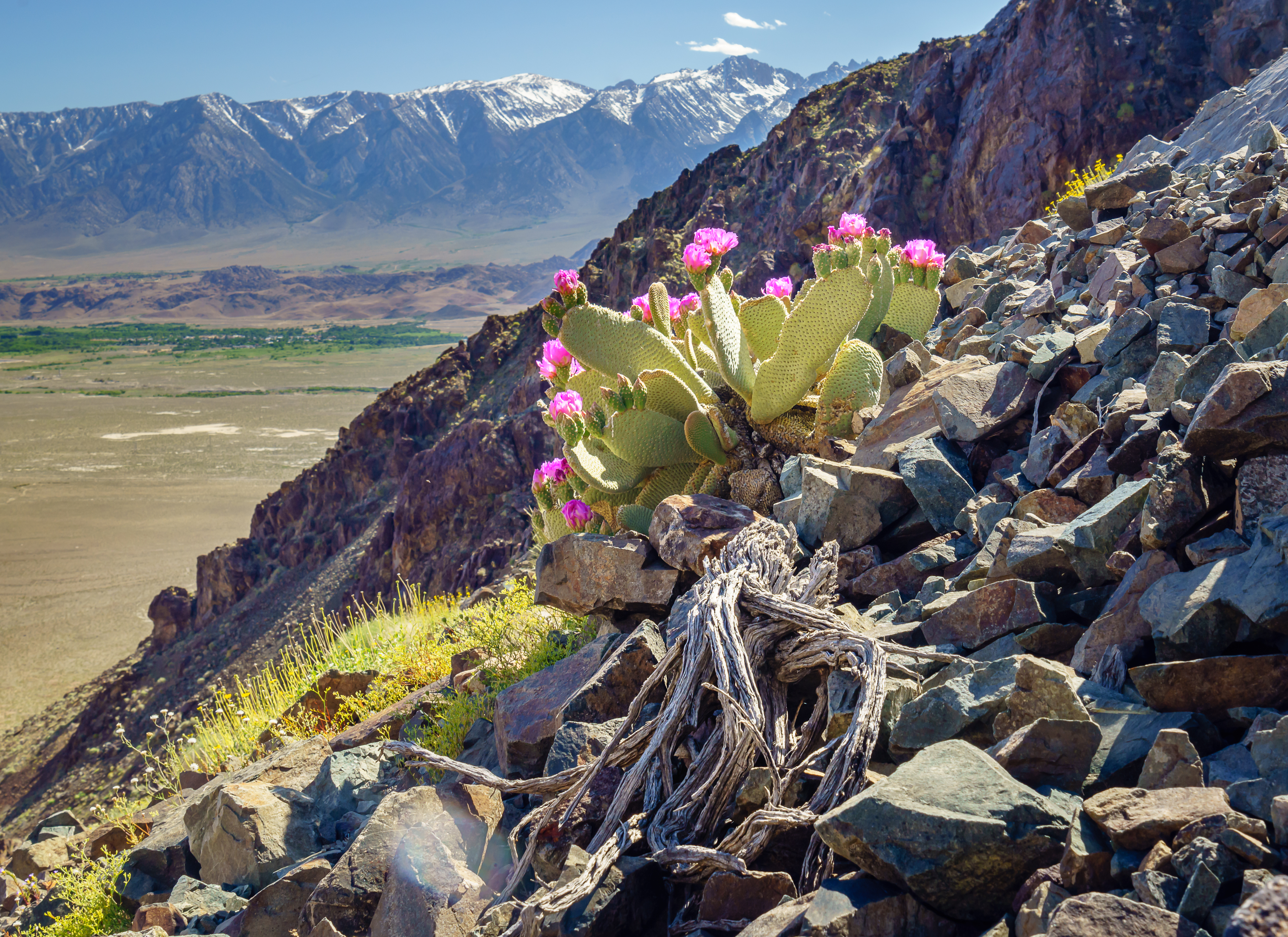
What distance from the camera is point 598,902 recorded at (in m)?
1.92

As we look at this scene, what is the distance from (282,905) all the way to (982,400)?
3360 millimetres

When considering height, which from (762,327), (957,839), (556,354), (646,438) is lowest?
(957,839)

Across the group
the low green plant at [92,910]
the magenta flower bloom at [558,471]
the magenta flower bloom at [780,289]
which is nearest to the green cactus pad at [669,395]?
the magenta flower bloom at [558,471]

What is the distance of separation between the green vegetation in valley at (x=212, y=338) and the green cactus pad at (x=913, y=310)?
11153 cm

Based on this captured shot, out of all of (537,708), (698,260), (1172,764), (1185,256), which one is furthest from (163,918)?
(1185,256)

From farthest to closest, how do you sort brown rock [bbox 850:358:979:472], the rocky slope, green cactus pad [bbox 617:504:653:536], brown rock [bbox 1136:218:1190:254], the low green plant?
the rocky slope
green cactus pad [bbox 617:504:653:536]
brown rock [bbox 1136:218:1190:254]
brown rock [bbox 850:358:979:472]
the low green plant

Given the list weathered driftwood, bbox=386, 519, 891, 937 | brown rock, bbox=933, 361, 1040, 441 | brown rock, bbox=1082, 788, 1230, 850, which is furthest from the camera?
brown rock, bbox=933, 361, 1040, 441

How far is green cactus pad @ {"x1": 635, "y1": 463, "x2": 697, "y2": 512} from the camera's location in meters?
4.87

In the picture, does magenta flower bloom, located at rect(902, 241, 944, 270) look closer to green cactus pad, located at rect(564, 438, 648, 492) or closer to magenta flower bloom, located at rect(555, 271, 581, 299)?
magenta flower bloom, located at rect(555, 271, 581, 299)

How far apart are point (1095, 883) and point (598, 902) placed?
1018 millimetres

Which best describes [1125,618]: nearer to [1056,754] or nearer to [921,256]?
[1056,754]

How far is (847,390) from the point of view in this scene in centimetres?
475

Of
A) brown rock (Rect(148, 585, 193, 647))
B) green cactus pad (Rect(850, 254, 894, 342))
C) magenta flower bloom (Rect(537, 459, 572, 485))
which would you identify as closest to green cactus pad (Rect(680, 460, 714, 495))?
magenta flower bloom (Rect(537, 459, 572, 485))

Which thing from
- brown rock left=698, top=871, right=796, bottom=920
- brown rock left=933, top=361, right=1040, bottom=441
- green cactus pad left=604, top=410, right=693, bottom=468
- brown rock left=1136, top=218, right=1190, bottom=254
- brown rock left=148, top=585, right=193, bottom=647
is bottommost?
brown rock left=148, top=585, right=193, bottom=647
